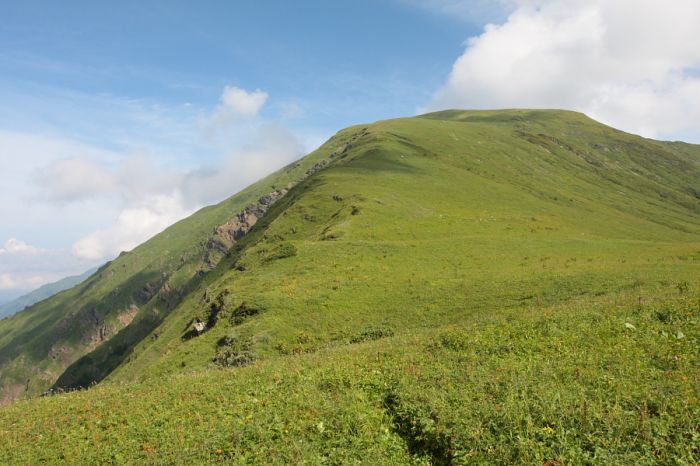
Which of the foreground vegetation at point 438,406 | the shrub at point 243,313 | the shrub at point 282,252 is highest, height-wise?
the shrub at point 282,252

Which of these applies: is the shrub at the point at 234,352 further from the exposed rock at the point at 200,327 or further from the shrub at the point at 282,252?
the shrub at the point at 282,252

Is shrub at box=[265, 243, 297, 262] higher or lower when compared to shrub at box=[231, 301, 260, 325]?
higher

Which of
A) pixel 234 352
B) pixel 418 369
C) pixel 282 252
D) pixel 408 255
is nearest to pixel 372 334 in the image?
pixel 234 352

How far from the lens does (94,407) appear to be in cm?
1895

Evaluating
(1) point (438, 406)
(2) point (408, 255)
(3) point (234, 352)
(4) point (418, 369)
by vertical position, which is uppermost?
(2) point (408, 255)

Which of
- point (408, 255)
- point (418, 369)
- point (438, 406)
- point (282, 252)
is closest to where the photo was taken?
point (438, 406)

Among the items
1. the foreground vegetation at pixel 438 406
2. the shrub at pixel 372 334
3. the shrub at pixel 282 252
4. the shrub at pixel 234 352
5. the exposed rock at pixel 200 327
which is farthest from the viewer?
the shrub at pixel 282 252

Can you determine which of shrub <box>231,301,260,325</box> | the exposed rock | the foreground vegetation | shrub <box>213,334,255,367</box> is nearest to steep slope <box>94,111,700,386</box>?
shrub <box>231,301,260,325</box>

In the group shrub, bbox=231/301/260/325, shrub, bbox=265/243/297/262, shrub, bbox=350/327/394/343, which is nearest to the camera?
shrub, bbox=350/327/394/343

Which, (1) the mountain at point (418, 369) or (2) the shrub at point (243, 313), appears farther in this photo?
(2) the shrub at point (243, 313)

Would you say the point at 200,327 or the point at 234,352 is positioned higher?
the point at 200,327

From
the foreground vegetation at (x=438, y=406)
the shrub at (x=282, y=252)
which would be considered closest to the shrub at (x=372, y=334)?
the foreground vegetation at (x=438, y=406)

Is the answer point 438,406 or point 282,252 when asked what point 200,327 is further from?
point 438,406

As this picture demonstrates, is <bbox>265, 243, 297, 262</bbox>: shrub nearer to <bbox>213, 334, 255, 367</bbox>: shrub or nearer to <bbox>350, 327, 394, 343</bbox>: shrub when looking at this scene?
<bbox>213, 334, 255, 367</bbox>: shrub
